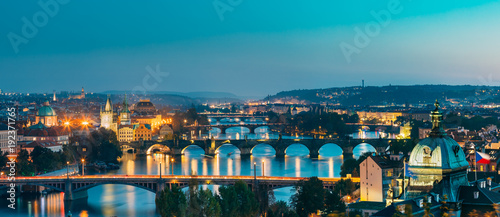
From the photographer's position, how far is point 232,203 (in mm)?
20406

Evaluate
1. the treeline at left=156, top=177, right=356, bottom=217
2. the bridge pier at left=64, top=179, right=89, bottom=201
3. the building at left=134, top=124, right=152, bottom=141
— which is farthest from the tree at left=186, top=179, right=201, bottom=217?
the building at left=134, top=124, right=152, bottom=141

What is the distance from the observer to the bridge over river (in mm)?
47219

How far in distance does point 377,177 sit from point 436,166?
8.10 m

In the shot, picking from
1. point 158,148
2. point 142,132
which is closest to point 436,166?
point 158,148

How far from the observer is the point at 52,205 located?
2656 cm

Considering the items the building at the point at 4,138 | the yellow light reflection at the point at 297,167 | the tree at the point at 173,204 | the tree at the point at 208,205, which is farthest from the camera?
the building at the point at 4,138

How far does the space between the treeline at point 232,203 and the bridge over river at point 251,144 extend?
24519mm

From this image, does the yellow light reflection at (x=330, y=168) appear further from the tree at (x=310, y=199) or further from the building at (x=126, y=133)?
the building at (x=126, y=133)

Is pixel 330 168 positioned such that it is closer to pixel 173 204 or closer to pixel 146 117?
pixel 173 204

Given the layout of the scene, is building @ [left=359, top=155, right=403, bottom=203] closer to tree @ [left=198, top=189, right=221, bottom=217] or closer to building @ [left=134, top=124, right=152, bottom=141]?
tree @ [left=198, top=189, right=221, bottom=217]

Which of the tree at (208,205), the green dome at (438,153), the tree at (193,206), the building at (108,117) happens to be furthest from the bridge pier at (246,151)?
the green dome at (438,153)

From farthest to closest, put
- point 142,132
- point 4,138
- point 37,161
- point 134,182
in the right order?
point 142,132, point 4,138, point 37,161, point 134,182

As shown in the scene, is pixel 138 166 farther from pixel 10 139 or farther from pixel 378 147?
pixel 378 147

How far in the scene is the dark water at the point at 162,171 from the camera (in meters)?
25.5
